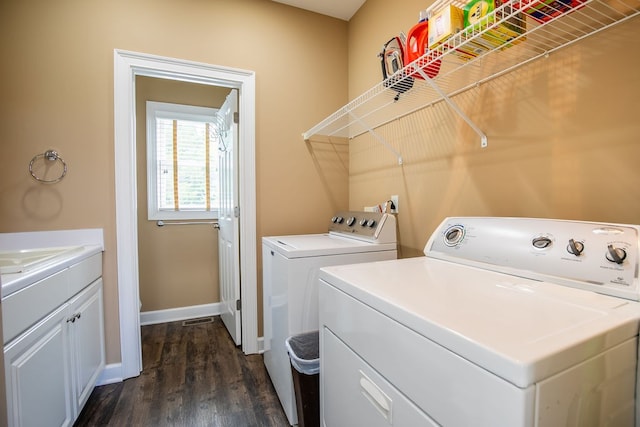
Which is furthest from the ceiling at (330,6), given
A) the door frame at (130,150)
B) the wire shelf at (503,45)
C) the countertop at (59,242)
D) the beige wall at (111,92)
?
the countertop at (59,242)

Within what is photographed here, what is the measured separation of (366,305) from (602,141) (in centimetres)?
90

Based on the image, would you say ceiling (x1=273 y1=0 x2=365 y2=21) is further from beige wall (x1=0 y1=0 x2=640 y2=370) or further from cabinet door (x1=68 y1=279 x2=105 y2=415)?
cabinet door (x1=68 y1=279 x2=105 y2=415)

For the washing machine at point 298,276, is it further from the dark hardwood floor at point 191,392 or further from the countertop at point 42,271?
the countertop at point 42,271

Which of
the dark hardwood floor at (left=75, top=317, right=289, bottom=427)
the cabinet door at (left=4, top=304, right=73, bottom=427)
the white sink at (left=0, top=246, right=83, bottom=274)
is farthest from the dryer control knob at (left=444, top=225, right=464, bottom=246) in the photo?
the white sink at (left=0, top=246, right=83, bottom=274)

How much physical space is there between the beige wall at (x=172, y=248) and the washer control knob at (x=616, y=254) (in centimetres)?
289

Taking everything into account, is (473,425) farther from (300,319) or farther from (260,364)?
(260,364)

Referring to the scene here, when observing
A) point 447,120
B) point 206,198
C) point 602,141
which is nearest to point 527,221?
point 602,141

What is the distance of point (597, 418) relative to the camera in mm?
542

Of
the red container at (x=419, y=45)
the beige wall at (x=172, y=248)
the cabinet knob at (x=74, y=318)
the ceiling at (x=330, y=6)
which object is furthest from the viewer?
the beige wall at (x=172, y=248)

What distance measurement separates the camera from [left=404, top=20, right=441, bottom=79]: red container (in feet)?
4.15

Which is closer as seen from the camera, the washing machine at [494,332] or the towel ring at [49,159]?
the washing machine at [494,332]

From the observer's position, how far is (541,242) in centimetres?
89

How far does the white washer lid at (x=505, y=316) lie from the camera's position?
0.47 metres

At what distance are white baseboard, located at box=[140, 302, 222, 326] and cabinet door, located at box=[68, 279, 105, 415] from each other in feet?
3.29
